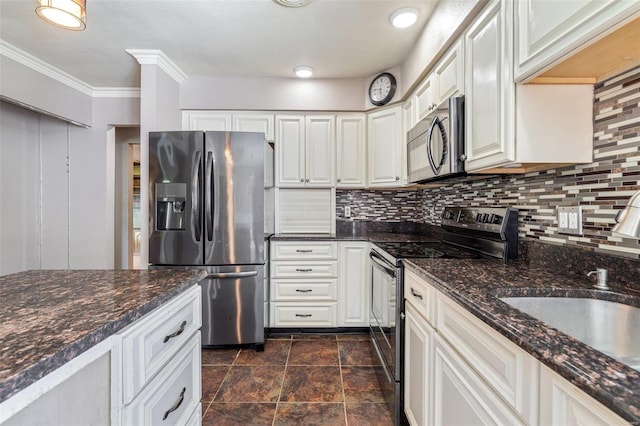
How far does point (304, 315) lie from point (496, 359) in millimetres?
2150

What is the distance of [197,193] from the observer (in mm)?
2428

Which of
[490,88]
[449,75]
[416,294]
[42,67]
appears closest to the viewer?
[490,88]

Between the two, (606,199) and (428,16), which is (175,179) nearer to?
(428,16)

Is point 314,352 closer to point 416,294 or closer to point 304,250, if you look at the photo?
point 304,250

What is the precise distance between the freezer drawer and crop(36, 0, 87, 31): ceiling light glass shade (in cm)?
175

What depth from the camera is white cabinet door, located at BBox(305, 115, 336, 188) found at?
10.0 ft

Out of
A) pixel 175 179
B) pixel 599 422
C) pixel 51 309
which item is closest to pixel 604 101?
pixel 599 422

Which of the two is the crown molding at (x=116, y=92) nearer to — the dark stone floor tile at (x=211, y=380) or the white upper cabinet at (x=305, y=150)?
the white upper cabinet at (x=305, y=150)

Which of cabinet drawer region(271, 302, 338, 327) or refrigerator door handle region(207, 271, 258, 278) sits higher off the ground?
refrigerator door handle region(207, 271, 258, 278)

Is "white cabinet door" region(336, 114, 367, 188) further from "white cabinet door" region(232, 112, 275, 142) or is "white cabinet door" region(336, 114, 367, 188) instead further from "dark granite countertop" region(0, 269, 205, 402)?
"dark granite countertop" region(0, 269, 205, 402)

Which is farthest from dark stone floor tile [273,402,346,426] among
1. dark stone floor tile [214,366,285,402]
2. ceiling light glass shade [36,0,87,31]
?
ceiling light glass shade [36,0,87,31]

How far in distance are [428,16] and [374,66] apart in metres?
0.80

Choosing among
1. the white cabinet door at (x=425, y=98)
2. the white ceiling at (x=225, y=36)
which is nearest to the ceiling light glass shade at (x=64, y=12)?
the white ceiling at (x=225, y=36)

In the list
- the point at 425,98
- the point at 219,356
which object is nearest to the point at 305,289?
the point at 219,356
